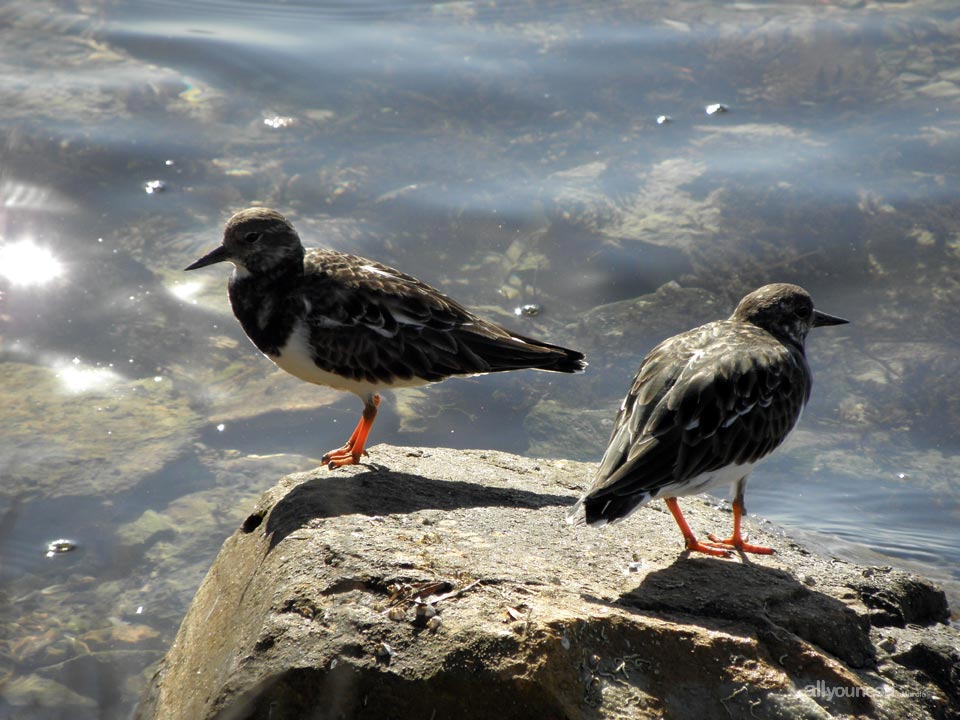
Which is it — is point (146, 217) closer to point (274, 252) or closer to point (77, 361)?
point (77, 361)

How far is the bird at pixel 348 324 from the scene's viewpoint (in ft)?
16.6

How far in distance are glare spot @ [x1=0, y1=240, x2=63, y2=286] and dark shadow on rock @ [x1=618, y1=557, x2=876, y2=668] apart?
5.97 m

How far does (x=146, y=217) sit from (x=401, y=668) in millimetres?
6408

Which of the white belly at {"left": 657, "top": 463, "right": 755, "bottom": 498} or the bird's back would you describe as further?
the bird's back

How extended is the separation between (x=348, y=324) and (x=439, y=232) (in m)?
3.81

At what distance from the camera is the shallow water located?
6.28 meters

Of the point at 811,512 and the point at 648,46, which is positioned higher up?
the point at 648,46

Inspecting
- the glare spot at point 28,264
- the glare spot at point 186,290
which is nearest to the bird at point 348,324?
the glare spot at point 186,290

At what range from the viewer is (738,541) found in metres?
4.54

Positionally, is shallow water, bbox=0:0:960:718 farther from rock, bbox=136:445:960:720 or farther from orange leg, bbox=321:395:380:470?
rock, bbox=136:445:960:720

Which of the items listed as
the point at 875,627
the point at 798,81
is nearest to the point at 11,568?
the point at 875,627

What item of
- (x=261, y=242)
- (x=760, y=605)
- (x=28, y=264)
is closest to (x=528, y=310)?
(x=261, y=242)

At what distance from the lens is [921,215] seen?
8711mm

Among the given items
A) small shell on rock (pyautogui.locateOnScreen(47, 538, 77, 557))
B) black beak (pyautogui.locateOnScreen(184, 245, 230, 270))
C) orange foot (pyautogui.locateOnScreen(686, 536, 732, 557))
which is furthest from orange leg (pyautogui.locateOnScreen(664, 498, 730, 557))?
small shell on rock (pyautogui.locateOnScreen(47, 538, 77, 557))
